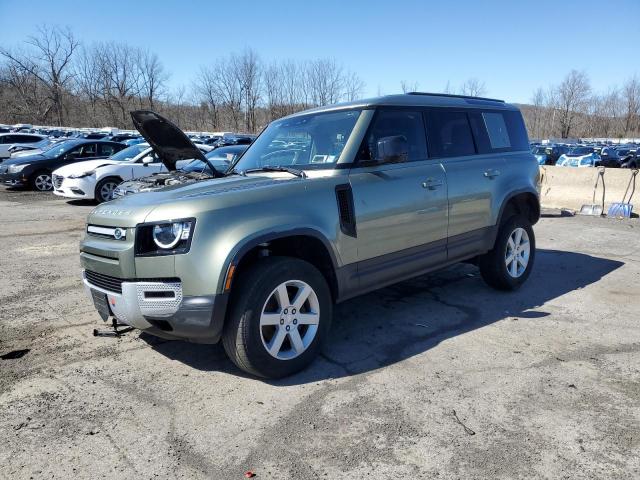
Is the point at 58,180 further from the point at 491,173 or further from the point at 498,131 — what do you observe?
the point at 491,173

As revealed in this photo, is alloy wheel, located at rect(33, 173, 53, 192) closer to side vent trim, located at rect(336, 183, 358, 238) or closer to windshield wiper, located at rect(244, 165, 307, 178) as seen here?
windshield wiper, located at rect(244, 165, 307, 178)

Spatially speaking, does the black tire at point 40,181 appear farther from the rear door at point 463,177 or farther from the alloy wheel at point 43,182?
the rear door at point 463,177

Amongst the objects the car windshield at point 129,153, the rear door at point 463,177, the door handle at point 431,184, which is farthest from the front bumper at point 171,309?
the car windshield at point 129,153

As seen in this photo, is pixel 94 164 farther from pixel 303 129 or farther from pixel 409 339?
pixel 409 339

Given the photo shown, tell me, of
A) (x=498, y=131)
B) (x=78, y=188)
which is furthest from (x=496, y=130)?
(x=78, y=188)

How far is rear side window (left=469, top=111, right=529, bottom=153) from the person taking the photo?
5250mm

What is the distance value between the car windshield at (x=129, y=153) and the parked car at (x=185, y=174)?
136cm

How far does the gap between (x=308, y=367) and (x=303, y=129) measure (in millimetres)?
2121

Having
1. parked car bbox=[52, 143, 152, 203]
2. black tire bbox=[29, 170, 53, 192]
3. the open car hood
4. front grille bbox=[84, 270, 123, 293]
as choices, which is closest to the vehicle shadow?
front grille bbox=[84, 270, 123, 293]

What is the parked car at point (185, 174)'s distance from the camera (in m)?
4.84

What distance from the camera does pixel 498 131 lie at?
→ 556 centimetres

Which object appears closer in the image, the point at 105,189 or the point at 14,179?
the point at 105,189

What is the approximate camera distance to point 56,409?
10.3ft

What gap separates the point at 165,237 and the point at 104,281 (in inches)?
27.2
